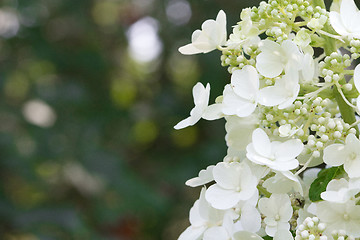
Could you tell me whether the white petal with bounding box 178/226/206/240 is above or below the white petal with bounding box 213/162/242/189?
below

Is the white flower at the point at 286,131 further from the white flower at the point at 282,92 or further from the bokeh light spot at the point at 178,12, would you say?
the bokeh light spot at the point at 178,12

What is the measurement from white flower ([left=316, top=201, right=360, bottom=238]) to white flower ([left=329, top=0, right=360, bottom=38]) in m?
0.11

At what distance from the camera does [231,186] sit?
14.9 inches

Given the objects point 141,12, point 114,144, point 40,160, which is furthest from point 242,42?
point 141,12

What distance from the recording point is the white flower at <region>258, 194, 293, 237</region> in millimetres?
375

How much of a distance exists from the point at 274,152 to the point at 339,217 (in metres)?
0.05

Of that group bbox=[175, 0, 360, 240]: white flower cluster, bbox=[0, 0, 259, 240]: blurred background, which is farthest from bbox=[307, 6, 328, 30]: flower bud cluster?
bbox=[0, 0, 259, 240]: blurred background

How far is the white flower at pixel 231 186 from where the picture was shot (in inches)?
14.4

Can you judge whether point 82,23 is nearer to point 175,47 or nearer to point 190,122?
point 175,47

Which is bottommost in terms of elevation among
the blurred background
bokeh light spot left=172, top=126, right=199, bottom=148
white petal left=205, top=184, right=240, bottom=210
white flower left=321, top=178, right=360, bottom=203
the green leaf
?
bokeh light spot left=172, top=126, right=199, bottom=148

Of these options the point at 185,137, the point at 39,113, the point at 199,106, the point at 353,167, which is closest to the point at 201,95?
the point at 199,106

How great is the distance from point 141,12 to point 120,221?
699 millimetres

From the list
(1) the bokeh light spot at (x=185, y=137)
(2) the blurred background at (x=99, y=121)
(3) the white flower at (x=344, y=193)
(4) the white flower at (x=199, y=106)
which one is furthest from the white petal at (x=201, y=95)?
(1) the bokeh light spot at (x=185, y=137)

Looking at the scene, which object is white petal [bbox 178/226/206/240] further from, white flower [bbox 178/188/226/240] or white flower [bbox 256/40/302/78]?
white flower [bbox 256/40/302/78]
